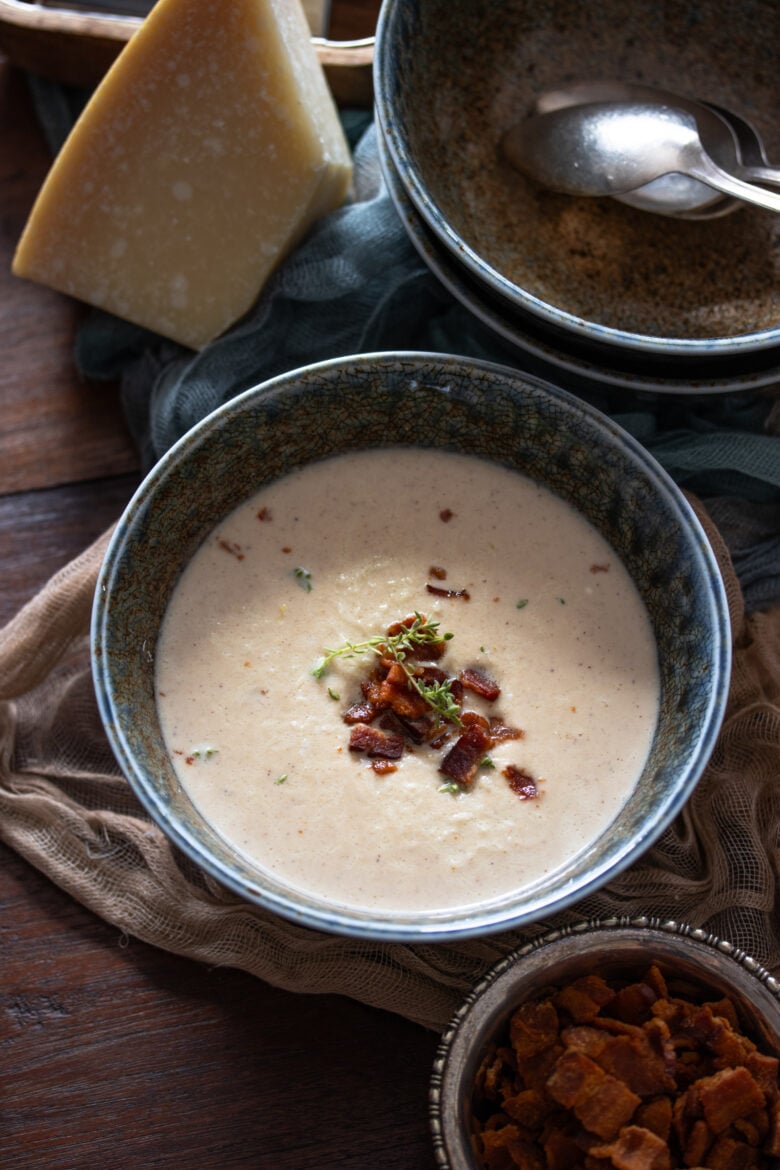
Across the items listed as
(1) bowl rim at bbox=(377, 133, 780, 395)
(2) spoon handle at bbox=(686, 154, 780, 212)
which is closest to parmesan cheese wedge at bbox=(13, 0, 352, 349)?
(1) bowl rim at bbox=(377, 133, 780, 395)

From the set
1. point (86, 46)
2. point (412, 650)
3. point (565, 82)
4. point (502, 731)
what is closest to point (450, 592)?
point (412, 650)

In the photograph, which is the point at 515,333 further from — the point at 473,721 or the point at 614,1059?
the point at 614,1059

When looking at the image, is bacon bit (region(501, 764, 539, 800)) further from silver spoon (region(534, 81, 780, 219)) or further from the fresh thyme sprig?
silver spoon (region(534, 81, 780, 219))

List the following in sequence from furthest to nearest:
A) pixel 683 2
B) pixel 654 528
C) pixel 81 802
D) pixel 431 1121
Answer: pixel 683 2 < pixel 81 802 < pixel 654 528 < pixel 431 1121

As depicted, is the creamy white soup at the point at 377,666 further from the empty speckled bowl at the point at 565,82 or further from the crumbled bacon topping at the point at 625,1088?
the empty speckled bowl at the point at 565,82

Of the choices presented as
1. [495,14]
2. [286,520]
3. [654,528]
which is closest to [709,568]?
[654,528]

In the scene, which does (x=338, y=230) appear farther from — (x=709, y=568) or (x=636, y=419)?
(x=709, y=568)
